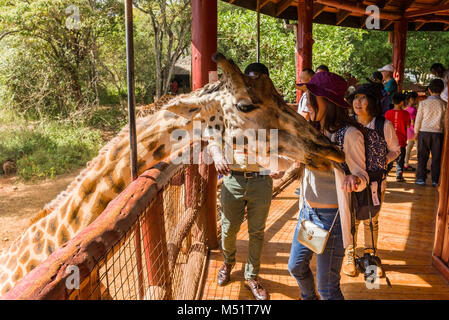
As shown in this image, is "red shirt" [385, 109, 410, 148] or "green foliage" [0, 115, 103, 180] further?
"green foliage" [0, 115, 103, 180]

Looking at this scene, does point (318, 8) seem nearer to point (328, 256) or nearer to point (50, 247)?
point (328, 256)

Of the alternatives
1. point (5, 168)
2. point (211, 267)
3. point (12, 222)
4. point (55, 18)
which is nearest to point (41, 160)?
point (5, 168)

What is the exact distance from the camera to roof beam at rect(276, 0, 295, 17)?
7.10m

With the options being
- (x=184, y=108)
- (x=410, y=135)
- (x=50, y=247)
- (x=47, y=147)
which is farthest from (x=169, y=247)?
(x=47, y=147)

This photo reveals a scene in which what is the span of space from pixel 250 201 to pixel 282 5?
224 inches

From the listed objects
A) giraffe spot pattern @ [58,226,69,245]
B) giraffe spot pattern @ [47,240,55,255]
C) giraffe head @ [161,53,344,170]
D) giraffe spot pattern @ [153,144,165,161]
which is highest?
giraffe head @ [161,53,344,170]

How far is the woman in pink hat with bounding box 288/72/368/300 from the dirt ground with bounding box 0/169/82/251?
7.75 metres

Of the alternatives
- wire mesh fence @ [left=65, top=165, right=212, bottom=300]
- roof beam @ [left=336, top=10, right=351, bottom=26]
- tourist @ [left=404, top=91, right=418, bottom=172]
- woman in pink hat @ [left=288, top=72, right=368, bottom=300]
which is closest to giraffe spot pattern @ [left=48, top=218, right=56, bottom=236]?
wire mesh fence @ [left=65, top=165, right=212, bottom=300]

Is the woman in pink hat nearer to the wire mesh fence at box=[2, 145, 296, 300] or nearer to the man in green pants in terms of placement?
the man in green pants

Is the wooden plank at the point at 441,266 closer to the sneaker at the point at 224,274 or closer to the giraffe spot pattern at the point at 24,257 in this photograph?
the sneaker at the point at 224,274

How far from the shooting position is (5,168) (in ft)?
40.6

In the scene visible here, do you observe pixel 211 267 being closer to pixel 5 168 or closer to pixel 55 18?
pixel 5 168

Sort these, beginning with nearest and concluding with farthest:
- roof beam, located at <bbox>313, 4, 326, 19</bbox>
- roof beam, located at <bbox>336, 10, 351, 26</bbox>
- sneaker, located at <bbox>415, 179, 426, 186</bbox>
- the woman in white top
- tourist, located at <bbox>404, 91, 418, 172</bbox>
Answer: the woman in white top
sneaker, located at <bbox>415, 179, 426, 186</bbox>
tourist, located at <bbox>404, 91, 418, 172</bbox>
roof beam, located at <bbox>313, 4, 326, 19</bbox>
roof beam, located at <bbox>336, 10, 351, 26</bbox>
